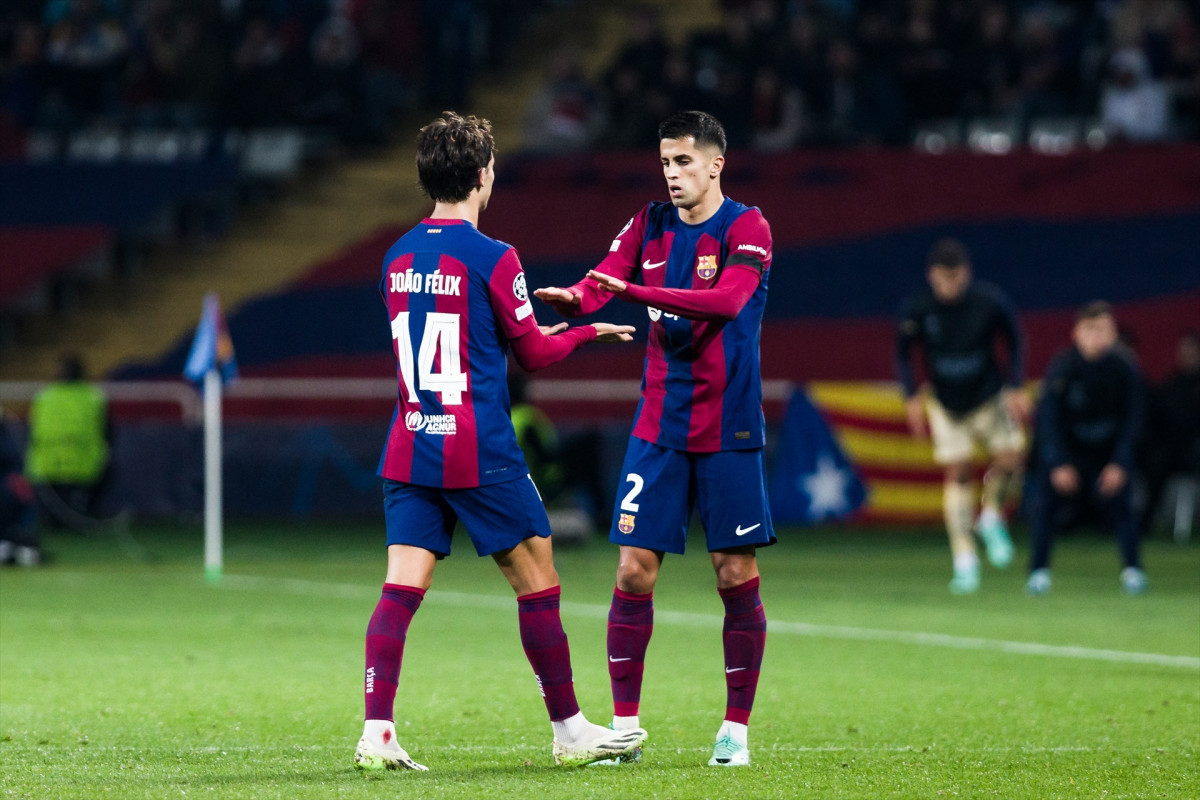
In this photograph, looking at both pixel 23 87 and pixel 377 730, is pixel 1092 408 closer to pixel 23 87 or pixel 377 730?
pixel 377 730

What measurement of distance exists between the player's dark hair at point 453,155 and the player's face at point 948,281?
24.7ft

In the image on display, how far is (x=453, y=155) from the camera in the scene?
5.76m

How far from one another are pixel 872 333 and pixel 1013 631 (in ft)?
35.2

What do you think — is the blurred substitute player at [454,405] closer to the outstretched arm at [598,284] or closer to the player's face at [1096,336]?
the outstretched arm at [598,284]

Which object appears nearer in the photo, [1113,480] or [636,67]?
[1113,480]

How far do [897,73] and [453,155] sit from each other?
663 inches

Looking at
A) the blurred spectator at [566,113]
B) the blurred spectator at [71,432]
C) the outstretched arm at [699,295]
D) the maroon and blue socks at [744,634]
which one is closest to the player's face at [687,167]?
the outstretched arm at [699,295]

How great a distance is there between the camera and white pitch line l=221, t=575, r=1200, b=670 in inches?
371

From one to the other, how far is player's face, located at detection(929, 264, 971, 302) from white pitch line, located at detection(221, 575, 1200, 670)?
311 centimetres

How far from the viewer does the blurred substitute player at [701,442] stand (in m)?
6.15

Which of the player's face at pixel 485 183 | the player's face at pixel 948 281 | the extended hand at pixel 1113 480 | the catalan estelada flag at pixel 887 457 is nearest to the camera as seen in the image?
the player's face at pixel 485 183

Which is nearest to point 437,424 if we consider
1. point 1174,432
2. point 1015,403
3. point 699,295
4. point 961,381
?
point 699,295

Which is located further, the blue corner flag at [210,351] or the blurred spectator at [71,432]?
the blurred spectator at [71,432]

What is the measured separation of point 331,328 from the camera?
21953 mm
